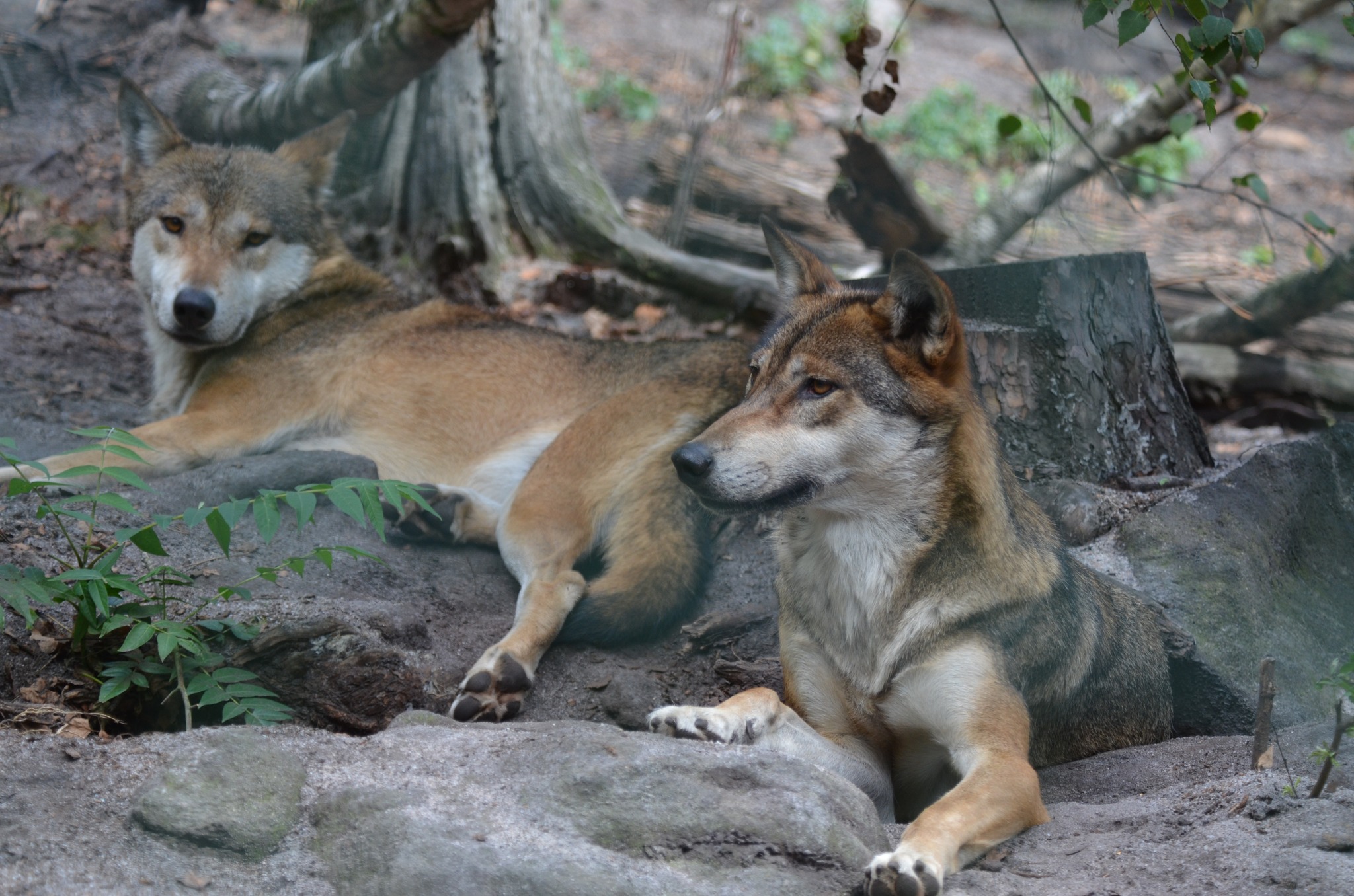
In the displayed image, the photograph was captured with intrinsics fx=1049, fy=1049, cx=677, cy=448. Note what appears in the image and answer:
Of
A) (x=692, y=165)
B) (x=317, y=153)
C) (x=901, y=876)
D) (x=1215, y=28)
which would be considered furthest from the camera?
(x=692, y=165)

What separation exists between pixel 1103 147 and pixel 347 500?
6.85m

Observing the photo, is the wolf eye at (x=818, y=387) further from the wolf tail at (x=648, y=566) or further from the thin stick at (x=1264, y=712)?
the thin stick at (x=1264, y=712)

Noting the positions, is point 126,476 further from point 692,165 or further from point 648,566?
point 692,165

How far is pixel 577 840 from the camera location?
2441 mm

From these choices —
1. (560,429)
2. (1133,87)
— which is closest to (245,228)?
(560,429)

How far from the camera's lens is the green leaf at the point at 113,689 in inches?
121

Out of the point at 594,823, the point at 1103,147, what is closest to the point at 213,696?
the point at 594,823

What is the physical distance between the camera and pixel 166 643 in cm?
300

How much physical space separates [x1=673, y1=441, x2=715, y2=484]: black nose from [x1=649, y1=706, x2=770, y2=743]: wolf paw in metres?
0.73

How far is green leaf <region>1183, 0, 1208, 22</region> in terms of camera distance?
127 inches

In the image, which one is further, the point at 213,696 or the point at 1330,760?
the point at 213,696

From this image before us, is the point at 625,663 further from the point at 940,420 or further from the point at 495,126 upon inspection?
the point at 495,126

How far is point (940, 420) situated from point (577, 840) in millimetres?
1880

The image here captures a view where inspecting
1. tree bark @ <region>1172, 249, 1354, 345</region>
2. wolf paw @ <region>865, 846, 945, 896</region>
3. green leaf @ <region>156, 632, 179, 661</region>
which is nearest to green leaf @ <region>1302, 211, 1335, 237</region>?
tree bark @ <region>1172, 249, 1354, 345</region>
